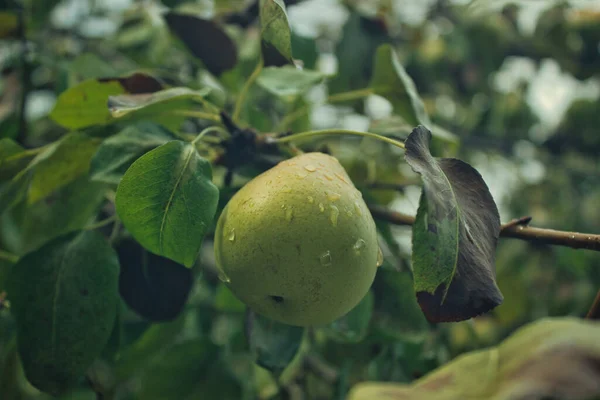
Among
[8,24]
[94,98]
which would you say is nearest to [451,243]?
[94,98]

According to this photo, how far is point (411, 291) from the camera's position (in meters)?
0.90

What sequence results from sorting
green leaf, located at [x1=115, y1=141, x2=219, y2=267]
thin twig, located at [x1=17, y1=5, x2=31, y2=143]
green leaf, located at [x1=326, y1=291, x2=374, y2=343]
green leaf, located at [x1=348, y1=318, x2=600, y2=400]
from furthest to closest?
1. thin twig, located at [x1=17, y1=5, x2=31, y2=143]
2. green leaf, located at [x1=326, y1=291, x2=374, y2=343]
3. green leaf, located at [x1=115, y1=141, x2=219, y2=267]
4. green leaf, located at [x1=348, y1=318, x2=600, y2=400]

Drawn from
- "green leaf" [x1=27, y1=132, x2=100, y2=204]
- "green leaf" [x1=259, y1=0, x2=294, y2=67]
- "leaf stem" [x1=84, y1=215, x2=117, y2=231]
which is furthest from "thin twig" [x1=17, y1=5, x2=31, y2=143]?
"green leaf" [x1=259, y1=0, x2=294, y2=67]

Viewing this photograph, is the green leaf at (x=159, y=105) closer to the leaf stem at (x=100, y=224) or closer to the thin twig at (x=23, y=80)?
the leaf stem at (x=100, y=224)

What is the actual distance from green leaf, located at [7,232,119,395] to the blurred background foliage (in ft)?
0.39

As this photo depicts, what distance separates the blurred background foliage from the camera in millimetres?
983

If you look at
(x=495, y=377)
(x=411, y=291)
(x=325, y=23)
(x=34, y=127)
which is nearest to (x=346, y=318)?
(x=411, y=291)

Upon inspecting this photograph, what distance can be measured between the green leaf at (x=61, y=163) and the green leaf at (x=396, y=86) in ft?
1.59

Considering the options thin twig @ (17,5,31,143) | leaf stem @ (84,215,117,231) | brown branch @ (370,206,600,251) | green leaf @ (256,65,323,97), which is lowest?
thin twig @ (17,5,31,143)

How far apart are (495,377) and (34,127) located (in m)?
1.52

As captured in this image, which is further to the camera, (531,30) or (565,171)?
(565,171)

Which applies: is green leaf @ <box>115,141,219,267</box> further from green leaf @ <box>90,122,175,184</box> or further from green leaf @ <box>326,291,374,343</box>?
green leaf @ <box>326,291,374,343</box>

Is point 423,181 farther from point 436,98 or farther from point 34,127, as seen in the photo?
point 436,98

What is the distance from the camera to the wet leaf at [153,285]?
788mm
